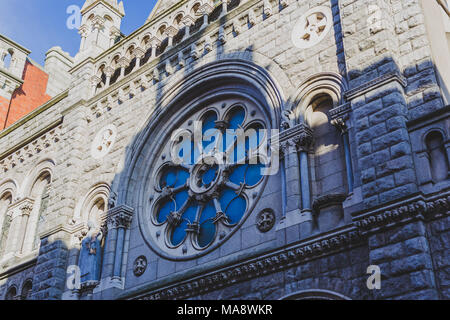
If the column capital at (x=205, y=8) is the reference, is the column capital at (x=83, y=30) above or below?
above

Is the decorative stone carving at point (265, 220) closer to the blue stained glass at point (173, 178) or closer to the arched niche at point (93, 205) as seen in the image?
→ the blue stained glass at point (173, 178)

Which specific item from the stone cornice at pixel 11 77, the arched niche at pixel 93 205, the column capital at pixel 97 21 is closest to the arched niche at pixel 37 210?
the arched niche at pixel 93 205

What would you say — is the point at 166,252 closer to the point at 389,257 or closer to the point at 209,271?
the point at 209,271

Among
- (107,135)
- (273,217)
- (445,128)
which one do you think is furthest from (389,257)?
(107,135)

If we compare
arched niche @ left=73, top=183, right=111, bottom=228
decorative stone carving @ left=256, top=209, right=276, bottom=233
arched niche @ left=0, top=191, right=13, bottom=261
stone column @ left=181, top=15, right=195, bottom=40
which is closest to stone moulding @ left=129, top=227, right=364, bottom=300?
decorative stone carving @ left=256, top=209, right=276, bottom=233

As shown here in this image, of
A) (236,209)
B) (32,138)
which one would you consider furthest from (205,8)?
(32,138)

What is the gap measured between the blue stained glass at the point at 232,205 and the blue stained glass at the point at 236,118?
166 cm

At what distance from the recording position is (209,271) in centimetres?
1214

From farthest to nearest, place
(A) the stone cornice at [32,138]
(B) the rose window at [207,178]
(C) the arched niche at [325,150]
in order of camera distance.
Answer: (A) the stone cornice at [32,138], (B) the rose window at [207,178], (C) the arched niche at [325,150]

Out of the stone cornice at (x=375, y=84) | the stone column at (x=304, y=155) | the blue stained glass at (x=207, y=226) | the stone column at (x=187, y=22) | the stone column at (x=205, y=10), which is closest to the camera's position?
the stone cornice at (x=375, y=84)

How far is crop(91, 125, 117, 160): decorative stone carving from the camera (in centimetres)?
1680

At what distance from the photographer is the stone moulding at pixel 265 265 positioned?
1052 cm

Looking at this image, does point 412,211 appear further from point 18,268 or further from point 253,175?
point 18,268

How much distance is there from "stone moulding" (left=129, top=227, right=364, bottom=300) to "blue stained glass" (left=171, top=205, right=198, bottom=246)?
5.02ft
